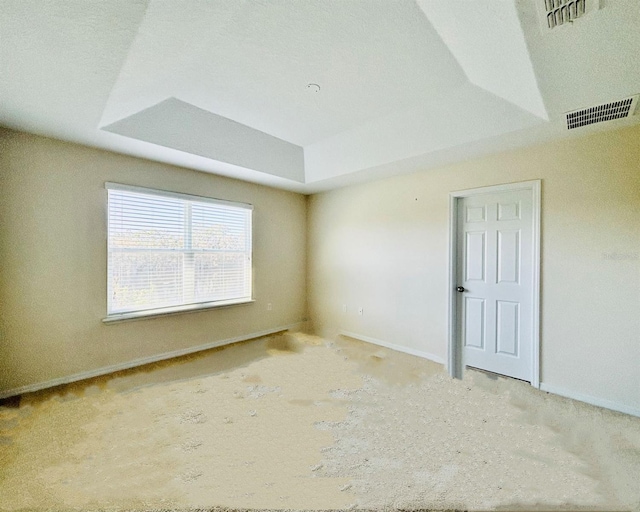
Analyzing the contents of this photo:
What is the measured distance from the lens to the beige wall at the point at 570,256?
2379mm

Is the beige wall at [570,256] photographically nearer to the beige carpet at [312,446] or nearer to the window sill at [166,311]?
the beige carpet at [312,446]

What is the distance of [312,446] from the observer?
6.26 ft

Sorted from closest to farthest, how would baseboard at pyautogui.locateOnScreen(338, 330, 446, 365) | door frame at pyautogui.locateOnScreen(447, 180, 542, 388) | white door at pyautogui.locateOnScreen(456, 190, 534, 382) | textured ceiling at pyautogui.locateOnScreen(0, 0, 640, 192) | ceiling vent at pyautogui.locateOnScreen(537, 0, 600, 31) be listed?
ceiling vent at pyautogui.locateOnScreen(537, 0, 600, 31)
textured ceiling at pyautogui.locateOnScreen(0, 0, 640, 192)
door frame at pyautogui.locateOnScreen(447, 180, 542, 388)
white door at pyautogui.locateOnScreen(456, 190, 534, 382)
baseboard at pyautogui.locateOnScreen(338, 330, 446, 365)

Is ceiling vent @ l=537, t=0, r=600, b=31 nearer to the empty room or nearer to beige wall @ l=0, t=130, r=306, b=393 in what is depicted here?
the empty room

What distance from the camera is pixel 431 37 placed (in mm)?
1880

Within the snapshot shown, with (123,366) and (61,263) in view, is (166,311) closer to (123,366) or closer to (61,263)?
(123,366)

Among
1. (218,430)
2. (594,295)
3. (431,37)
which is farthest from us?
(594,295)

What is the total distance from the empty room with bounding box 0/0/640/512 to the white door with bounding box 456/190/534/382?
0.02m

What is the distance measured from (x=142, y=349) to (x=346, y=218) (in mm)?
3244

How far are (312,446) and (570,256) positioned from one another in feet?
9.16

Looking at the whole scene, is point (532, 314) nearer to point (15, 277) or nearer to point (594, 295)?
point (594, 295)

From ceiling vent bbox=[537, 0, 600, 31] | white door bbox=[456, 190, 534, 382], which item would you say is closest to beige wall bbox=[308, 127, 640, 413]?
white door bbox=[456, 190, 534, 382]

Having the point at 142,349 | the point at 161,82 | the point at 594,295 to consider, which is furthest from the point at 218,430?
the point at 594,295

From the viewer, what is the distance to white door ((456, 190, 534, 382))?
2.92 m
